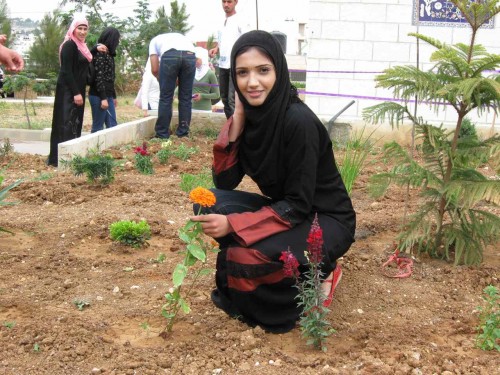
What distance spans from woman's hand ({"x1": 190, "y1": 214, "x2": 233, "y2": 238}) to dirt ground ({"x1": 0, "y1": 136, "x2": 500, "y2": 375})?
0.45 meters

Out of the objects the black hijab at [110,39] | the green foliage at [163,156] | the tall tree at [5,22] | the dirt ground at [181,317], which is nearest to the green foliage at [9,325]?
the dirt ground at [181,317]

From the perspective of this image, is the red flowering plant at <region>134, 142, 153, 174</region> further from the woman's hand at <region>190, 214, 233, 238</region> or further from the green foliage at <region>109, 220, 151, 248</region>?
the woman's hand at <region>190, 214, 233, 238</region>

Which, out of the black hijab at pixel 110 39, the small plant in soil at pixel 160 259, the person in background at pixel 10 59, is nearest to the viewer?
the small plant in soil at pixel 160 259

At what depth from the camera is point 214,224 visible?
9.57 ft

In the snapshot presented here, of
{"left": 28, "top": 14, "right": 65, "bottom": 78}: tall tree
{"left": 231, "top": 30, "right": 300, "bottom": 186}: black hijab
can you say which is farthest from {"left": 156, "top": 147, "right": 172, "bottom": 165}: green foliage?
{"left": 28, "top": 14, "right": 65, "bottom": 78}: tall tree

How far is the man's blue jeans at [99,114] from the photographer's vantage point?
8555mm

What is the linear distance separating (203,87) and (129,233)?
6.77 m

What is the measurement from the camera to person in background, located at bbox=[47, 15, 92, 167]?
7.39m

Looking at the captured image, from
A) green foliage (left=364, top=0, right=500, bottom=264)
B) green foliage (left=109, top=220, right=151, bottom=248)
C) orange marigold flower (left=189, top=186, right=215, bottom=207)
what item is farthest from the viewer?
green foliage (left=109, top=220, right=151, bottom=248)

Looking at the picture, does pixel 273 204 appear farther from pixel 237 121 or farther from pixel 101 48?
pixel 101 48

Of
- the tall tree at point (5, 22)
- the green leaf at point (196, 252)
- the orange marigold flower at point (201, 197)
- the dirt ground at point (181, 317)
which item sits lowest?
the dirt ground at point (181, 317)

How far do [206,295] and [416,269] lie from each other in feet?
4.00

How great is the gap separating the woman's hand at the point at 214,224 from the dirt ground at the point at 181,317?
446 mm

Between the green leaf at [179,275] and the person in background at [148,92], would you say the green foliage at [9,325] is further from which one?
the person in background at [148,92]
